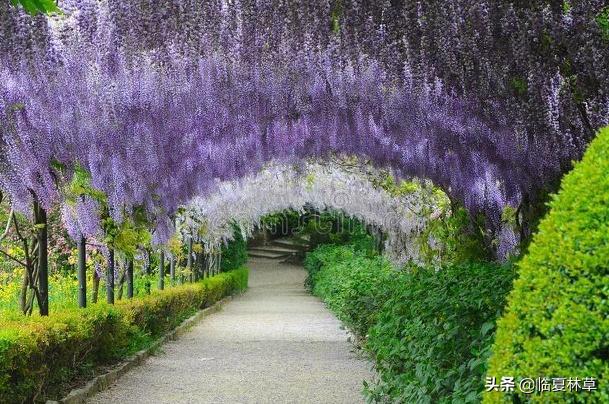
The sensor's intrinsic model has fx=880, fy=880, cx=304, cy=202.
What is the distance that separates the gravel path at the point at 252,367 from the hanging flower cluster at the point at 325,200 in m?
1.79

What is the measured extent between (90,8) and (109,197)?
3198 mm

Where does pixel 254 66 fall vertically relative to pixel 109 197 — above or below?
above

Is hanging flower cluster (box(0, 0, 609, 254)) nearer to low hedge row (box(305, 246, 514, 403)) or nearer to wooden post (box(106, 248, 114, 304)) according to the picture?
wooden post (box(106, 248, 114, 304))

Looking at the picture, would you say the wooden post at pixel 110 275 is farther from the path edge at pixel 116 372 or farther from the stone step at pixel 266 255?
the stone step at pixel 266 255

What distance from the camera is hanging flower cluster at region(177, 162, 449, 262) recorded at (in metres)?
13.3

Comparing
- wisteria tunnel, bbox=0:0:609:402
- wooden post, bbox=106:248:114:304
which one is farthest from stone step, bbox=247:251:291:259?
wooden post, bbox=106:248:114:304

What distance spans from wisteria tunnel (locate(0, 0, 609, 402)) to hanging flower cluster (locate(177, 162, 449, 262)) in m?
3.18

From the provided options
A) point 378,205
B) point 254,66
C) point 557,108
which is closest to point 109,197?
point 254,66

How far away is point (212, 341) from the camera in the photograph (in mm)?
11570

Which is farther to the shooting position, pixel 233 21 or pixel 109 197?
pixel 109 197

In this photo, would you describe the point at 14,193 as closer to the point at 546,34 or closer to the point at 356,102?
the point at 356,102

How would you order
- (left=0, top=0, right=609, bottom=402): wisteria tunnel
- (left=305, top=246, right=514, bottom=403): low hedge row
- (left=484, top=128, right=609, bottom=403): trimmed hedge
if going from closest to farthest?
(left=484, top=128, right=609, bottom=403): trimmed hedge
(left=0, top=0, right=609, bottom=402): wisteria tunnel
(left=305, top=246, right=514, bottom=403): low hedge row

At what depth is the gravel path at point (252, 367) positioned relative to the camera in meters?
6.99

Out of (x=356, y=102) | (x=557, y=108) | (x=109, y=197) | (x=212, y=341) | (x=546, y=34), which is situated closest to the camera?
(x=546, y=34)
